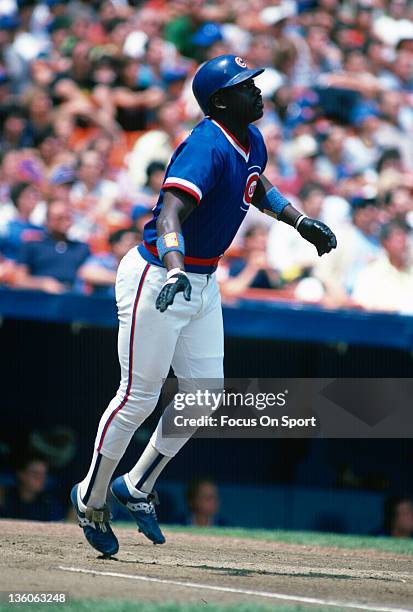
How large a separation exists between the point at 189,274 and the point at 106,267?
3354 mm

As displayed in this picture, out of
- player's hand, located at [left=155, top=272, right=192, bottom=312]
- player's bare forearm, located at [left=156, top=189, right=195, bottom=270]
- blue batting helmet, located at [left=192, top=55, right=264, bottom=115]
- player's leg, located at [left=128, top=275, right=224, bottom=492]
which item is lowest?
player's leg, located at [left=128, top=275, right=224, bottom=492]

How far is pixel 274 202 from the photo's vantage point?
5320 millimetres

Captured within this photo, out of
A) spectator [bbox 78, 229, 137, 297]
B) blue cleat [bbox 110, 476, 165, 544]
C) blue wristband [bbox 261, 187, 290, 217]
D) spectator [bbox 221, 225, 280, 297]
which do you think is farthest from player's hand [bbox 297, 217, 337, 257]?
spectator [bbox 221, 225, 280, 297]

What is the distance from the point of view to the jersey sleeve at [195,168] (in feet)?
15.0

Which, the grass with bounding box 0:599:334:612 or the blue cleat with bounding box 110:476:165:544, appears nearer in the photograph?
the grass with bounding box 0:599:334:612

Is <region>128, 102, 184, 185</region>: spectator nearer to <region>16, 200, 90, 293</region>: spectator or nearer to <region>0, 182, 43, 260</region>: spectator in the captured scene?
<region>0, 182, 43, 260</region>: spectator

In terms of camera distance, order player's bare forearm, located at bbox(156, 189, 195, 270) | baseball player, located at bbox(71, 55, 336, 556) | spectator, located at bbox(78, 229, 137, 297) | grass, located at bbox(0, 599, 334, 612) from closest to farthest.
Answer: grass, located at bbox(0, 599, 334, 612)
player's bare forearm, located at bbox(156, 189, 195, 270)
baseball player, located at bbox(71, 55, 336, 556)
spectator, located at bbox(78, 229, 137, 297)

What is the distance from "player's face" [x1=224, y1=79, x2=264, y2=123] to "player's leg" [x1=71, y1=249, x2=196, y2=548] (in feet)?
2.43

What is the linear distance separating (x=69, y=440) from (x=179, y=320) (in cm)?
375

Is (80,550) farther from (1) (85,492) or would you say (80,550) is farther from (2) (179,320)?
(2) (179,320)

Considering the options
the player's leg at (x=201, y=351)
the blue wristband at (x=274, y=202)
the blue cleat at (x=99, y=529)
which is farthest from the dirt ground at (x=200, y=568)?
the blue wristband at (x=274, y=202)

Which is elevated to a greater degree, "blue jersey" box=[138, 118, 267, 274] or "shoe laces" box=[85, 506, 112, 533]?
"blue jersey" box=[138, 118, 267, 274]

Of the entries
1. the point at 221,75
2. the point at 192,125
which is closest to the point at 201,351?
the point at 221,75

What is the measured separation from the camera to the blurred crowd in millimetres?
8594
